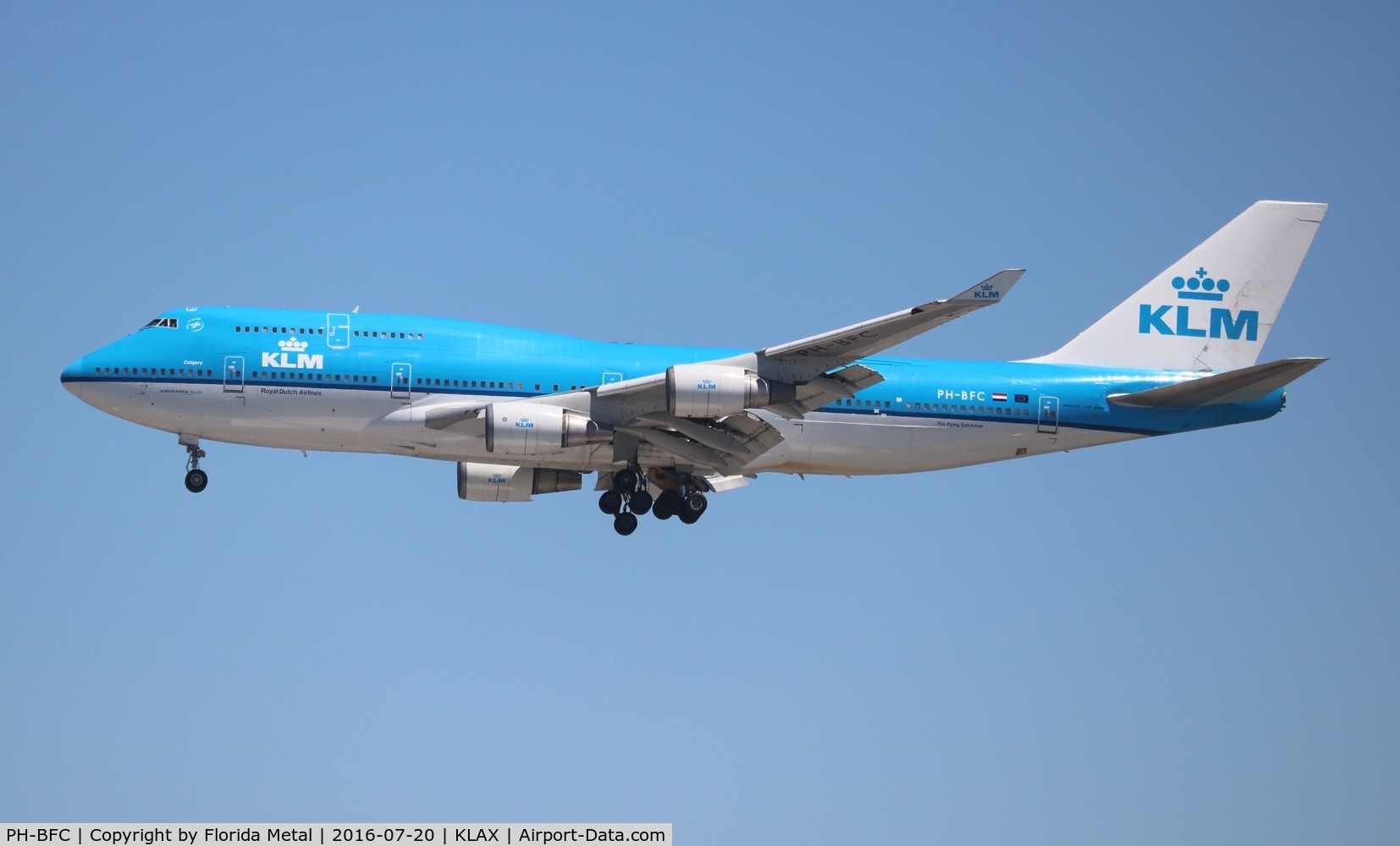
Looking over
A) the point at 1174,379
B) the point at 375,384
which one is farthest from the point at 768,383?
the point at 1174,379

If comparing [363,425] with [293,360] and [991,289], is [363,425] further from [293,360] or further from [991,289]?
[991,289]

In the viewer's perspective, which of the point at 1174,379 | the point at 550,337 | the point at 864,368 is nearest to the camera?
the point at 864,368

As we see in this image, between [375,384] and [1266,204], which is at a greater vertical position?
[1266,204]

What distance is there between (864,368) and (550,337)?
25.9 ft

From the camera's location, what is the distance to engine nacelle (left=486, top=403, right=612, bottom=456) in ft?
129

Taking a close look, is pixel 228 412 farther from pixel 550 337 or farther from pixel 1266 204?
pixel 1266 204

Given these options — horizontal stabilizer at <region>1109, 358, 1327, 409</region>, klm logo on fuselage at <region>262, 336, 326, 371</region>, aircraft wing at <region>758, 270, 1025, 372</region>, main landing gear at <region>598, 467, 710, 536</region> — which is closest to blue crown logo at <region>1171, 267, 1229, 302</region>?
horizontal stabilizer at <region>1109, 358, 1327, 409</region>

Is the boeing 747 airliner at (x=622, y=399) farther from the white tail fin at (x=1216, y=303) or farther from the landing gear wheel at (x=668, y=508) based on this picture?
the white tail fin at (x=1216, y=303)

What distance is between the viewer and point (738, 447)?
41250 mm

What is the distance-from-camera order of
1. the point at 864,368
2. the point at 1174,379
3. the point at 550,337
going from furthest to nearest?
the point at 1174,379, the point at 550,337, the point at 864,368

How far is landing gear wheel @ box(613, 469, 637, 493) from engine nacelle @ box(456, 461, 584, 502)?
8.05 feet

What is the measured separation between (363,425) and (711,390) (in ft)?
26.3

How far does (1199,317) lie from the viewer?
154ft

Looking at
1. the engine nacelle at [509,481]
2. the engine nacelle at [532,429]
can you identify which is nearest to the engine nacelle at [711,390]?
the engine nacelle at [532,429]
